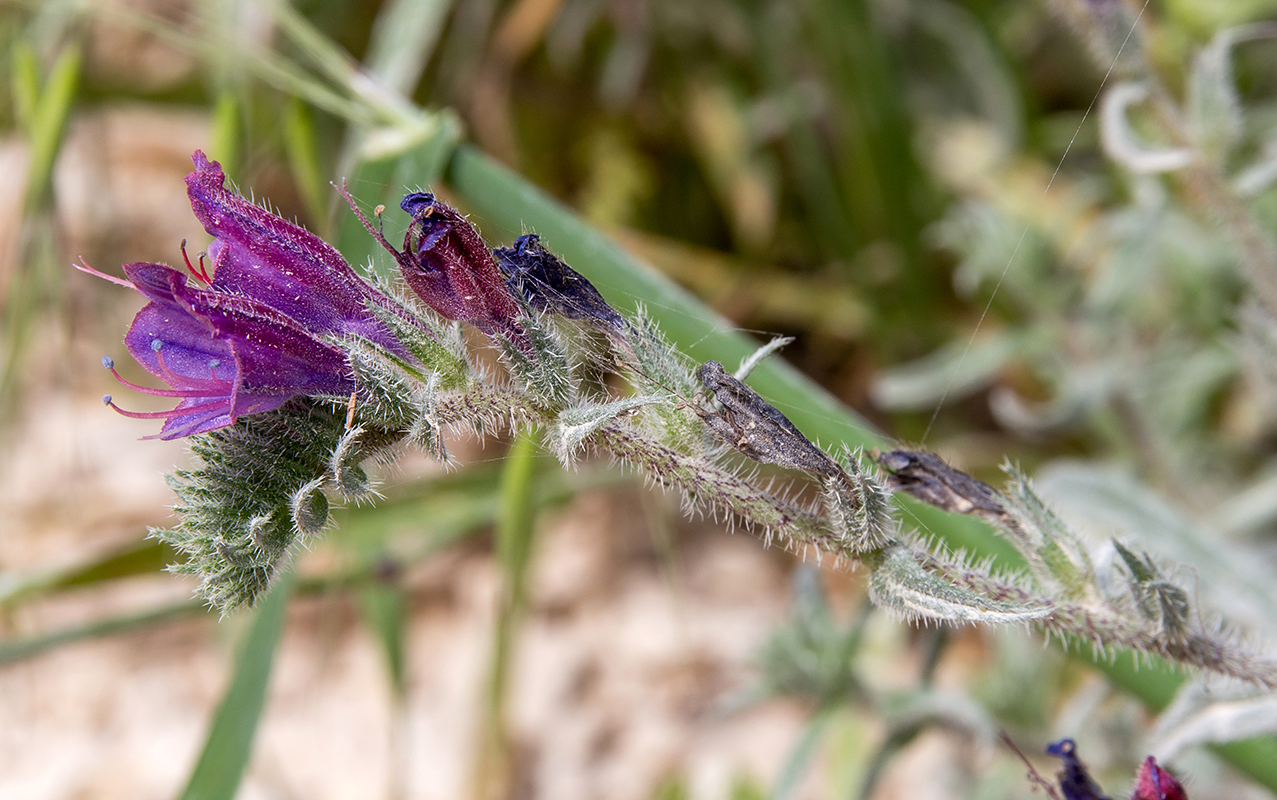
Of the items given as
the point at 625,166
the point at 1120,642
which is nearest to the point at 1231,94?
the point at 1120,642

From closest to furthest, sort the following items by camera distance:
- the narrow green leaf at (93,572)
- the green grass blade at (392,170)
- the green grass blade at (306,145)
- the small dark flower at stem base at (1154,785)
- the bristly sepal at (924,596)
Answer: the bristly sepal at (924,596)
the small dark flower at stem base at (1154,785)
the green grass blade at (392,170)
the green grass blade at (306,145)
the narrow green leaf at (93,572)

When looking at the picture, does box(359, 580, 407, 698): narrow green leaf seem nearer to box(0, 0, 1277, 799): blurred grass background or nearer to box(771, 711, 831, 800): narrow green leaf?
box(0, 0, 1277, 799): blurred grass background

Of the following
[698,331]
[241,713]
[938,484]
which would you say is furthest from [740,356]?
[241,713]

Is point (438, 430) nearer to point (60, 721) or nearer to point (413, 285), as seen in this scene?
point (413, 285)

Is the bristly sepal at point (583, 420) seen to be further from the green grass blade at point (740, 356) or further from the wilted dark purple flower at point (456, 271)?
the green grass blade at point (740, 356)

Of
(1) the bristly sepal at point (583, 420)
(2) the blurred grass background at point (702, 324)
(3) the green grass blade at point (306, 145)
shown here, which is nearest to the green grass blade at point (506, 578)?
(2) the blurred grass background at point (702, 324)

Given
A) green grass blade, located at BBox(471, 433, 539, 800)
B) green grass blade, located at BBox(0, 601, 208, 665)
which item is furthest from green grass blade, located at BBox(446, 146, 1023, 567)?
green grass blade, located at BBox(0, 601, 208, 665)
